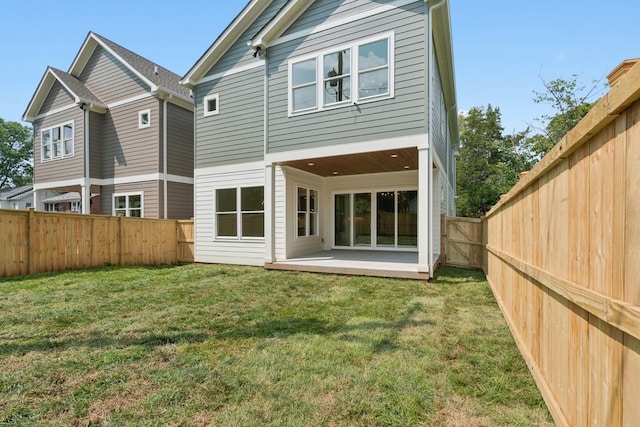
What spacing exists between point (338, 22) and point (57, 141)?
41.7ft

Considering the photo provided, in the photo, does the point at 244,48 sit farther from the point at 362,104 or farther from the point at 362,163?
the point at 362,163

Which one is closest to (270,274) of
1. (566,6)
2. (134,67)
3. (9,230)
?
(9,230)

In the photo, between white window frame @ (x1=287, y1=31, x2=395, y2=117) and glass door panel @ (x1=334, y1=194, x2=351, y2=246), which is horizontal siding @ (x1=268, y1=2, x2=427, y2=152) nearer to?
white window frame @ (x1=287, y1=31, x2=395, y2=117)

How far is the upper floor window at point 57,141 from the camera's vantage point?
12586mm

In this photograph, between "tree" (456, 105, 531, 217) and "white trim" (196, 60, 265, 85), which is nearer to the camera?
"white trim" (196, 60, 265, 85)

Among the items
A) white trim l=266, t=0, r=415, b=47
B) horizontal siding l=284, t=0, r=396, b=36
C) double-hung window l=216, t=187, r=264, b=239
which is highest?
horizontal siding l=284, t=0, r=396, b=36

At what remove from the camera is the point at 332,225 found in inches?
435

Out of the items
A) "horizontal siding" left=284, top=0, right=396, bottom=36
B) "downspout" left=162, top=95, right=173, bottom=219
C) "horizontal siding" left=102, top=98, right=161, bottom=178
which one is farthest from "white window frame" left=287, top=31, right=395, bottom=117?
"horizontal siding" left=102, top=98, right=161, bottom=178

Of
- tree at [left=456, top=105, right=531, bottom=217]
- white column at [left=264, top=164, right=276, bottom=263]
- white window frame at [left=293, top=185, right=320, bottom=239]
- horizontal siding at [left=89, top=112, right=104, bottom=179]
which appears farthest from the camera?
tree at [left=456, top=105, right=531, bottom=217]

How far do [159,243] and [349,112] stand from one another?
713 cm

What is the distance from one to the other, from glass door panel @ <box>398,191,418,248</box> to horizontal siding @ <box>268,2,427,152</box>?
4.00 metres

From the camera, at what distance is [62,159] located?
12.7 metres

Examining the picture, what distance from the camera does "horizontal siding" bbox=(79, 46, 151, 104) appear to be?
11602mm

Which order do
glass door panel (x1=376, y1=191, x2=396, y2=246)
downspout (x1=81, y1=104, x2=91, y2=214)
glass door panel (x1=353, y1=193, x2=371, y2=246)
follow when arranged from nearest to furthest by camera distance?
glass door panel (x1=376, y1=191, x2=396, y2=246)
glass door panel (x1=353, y1=193, x2=371, y2=246)
downspout (x1=81, y1=104, x2=91, y2=214)
